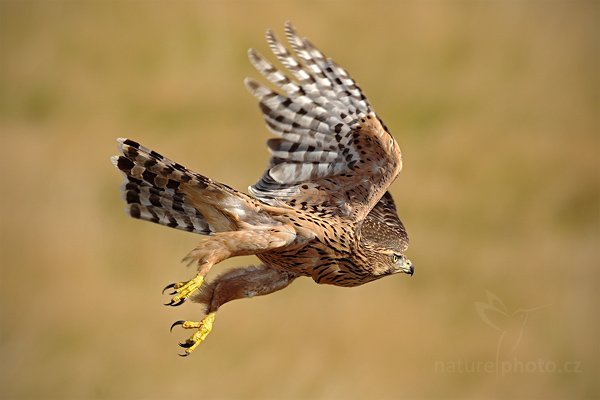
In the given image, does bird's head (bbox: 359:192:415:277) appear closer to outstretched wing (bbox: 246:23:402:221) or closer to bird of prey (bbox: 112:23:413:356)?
bird of prey (bbox: 112:23:413:356)

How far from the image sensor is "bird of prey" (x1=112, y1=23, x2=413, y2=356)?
8.73m

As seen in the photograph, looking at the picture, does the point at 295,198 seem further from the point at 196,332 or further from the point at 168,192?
the point at 196,332

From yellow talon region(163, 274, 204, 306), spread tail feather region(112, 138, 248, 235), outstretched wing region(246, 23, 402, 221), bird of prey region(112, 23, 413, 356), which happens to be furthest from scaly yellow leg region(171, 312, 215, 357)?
outstretched wing region(246, 23, 402, 221)

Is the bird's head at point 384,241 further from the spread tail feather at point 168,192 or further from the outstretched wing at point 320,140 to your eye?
the spread tail feather at point 168,192

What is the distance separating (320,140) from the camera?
1012 cm

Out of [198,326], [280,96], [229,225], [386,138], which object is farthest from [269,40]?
[198,326]

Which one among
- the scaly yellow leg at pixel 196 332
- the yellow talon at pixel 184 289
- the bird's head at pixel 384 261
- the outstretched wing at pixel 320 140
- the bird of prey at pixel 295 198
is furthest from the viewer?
the outstretched wing at pixel 320 140

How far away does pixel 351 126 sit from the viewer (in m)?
9.96

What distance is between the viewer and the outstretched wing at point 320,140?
9773 mm

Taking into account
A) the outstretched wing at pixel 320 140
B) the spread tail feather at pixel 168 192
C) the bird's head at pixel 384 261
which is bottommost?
the bird's head at pixel 384 261

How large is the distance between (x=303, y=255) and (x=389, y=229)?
1400mm

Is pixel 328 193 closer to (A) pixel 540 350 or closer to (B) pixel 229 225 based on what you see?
(B) pixel 229 225

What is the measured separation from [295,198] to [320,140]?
24.0 inches

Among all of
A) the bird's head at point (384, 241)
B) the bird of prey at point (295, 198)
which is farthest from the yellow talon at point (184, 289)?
the bird's head at point (384, 241)
